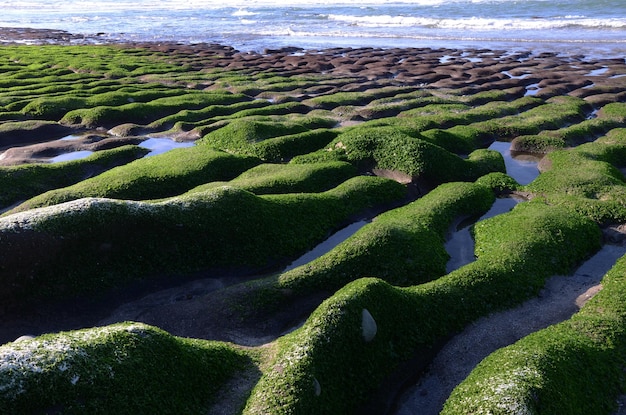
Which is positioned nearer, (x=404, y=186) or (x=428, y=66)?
(x=404, y=186)

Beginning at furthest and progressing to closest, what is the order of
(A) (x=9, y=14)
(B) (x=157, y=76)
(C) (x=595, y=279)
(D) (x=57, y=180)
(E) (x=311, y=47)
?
1. (A) (x=9, y=14)
2. (E) (x=311, y=47)
3. (B) (x=157, y=76)
4. (D) (x=57, y=180)
5. (C) (x=595, y=279)

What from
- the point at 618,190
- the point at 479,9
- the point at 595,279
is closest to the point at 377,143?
the point at 618,190

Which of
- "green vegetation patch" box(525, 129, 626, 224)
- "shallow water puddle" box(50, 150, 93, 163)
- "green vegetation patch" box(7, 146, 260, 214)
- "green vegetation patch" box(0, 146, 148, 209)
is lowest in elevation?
"shallow water puddle" box(50, 150, 93, 163)

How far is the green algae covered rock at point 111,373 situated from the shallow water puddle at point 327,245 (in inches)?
160

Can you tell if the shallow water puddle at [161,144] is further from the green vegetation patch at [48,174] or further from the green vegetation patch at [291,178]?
the green vegetation patch at [291,178]

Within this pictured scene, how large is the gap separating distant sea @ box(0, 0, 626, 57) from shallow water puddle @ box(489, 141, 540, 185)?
2705cm

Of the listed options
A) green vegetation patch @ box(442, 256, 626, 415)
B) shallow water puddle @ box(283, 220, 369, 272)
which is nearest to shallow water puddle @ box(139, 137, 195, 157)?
shallow water puddle @ box(283, 220, 369, 272)

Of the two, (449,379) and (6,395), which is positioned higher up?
(6,395)

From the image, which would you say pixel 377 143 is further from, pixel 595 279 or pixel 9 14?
pixel 9 14

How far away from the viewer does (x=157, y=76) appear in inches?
1412

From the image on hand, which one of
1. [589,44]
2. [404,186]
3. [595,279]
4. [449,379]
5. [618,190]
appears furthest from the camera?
[589,44]

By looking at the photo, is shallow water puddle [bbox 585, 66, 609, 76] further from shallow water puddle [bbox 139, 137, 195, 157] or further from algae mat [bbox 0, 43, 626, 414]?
shallow water puddle [bbox 139, 137, 195, 157]

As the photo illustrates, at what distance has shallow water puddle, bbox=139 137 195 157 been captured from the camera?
2058cm

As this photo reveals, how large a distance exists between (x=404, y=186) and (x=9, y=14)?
116117 mm
